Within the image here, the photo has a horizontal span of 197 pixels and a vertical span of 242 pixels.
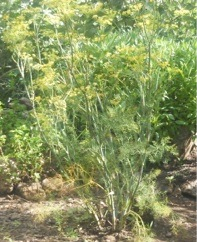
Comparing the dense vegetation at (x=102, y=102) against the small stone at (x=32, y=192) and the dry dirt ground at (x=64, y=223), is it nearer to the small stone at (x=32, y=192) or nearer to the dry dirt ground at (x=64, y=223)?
the dry dirt ground at (x=64, y=223)

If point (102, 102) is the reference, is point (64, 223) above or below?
below

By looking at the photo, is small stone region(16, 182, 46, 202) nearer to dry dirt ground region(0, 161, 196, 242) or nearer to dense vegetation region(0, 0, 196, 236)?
dry dirt ground region(0, 161, 196, 242)

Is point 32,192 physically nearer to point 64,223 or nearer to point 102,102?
point 64,223

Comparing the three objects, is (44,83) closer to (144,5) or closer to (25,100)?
(144,5)

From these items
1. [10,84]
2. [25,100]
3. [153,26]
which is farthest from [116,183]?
[10,84]

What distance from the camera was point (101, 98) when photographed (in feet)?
12.0

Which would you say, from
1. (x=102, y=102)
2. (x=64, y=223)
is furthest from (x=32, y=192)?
(x=102, y=102)

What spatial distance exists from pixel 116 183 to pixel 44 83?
892 millimetres

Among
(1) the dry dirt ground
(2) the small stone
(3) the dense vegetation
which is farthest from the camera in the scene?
(2) the small stone

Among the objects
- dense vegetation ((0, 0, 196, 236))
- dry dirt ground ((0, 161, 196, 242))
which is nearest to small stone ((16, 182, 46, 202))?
dry dirt ground ((0, 161, 196, 242))

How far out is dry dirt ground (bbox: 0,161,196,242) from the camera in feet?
11.9

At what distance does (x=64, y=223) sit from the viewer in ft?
12.5

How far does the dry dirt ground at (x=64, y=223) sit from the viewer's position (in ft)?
11.9

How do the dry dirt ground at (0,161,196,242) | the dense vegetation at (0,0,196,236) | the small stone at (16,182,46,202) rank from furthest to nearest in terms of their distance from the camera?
the small stone at (16,182,46,202), the dry dirt ground at (0,161,196,242), the dense vegetation at (0,0,196,236)
